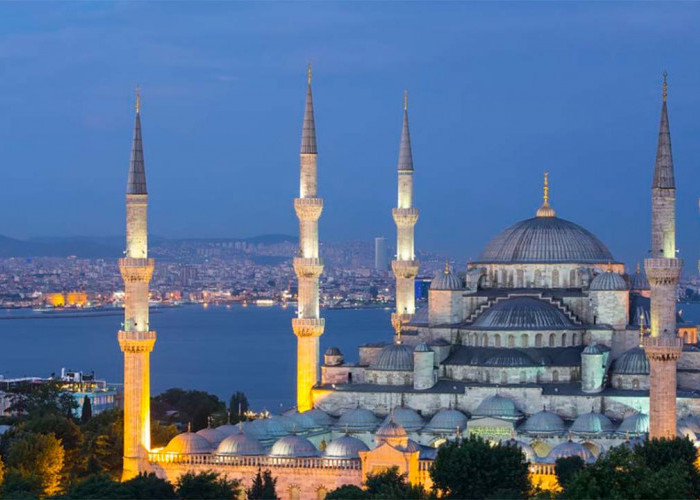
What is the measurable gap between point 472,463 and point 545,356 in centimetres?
751

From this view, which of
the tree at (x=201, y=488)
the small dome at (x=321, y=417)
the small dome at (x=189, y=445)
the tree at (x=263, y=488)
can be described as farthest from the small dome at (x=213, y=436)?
the tree at (x=201, y=488)

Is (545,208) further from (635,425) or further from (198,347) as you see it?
(198,347)

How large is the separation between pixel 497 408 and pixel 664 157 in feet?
22.5

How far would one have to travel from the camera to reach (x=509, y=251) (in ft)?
138

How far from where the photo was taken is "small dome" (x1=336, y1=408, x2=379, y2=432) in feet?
123

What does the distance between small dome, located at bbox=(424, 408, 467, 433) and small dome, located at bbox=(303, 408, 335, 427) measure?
8.45ft

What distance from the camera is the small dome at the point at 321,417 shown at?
38.0 m

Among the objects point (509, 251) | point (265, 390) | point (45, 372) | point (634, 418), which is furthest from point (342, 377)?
point (45, 372)

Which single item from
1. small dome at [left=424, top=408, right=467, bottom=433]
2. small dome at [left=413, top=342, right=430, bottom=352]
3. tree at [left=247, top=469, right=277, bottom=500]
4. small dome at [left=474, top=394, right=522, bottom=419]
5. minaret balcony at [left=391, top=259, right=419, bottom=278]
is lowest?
tree at [left=247, top=469, right=277, bottom=500]

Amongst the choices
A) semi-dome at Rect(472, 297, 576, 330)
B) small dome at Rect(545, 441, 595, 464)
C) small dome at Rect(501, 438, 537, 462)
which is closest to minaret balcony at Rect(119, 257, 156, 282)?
semi-dome at Rect(472, 297, 576, 330)

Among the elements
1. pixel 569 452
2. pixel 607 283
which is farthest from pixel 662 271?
pixel 607 283

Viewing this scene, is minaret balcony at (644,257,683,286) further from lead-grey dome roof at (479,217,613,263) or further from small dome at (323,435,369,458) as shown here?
lead-grey dome roof at (479,217,613,263)

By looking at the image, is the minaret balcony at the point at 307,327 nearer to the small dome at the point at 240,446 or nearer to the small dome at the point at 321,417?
the small dome at the point at 321,417

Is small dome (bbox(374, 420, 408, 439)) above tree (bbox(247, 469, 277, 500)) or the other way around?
above
